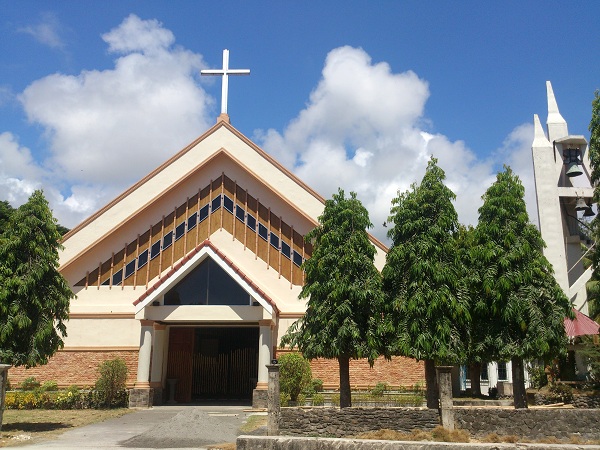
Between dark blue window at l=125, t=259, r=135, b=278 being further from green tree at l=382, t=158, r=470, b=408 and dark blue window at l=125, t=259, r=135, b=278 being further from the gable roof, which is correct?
green tree at l=382, t=158, r=470, b=408

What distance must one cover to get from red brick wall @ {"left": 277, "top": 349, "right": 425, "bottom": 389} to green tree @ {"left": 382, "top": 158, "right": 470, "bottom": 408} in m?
7.12

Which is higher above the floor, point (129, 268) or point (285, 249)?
point (285, 249)

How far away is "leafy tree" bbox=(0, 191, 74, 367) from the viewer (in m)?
15.3

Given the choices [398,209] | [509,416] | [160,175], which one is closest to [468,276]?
[398,209]

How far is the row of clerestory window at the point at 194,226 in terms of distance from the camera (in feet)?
78.9

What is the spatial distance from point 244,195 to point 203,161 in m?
2.38

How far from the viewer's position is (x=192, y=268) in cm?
2231

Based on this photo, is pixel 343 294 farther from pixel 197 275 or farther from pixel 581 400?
pixel 581 400

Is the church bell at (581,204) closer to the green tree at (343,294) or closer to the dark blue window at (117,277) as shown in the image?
the green tree at (343,294)

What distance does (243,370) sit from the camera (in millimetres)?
23609

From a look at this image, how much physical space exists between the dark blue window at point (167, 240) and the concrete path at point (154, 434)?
27.7 ft

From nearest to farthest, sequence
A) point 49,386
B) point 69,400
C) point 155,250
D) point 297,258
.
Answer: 1. point 69,400
2. point 49,386
3. point 297,258
4. point 155,250

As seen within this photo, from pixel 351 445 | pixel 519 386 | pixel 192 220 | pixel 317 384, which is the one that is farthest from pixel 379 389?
pixel 351 445

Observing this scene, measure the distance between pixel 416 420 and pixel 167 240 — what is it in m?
14.0
